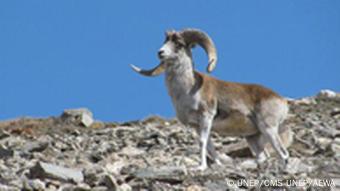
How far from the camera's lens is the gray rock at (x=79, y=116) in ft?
112

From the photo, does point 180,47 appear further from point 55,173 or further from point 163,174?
point 55,173

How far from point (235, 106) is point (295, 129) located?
7746 mm

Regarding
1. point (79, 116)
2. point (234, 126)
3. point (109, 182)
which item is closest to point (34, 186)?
point (109, 182)

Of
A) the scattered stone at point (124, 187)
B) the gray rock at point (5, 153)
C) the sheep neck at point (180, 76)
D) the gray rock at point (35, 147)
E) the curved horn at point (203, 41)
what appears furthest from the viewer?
the gray rock at point (35, 147)

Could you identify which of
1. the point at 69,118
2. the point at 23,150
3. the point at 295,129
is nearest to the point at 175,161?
the point at 23,150

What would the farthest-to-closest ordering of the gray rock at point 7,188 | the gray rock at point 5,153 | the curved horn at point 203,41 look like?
the gray rock at point 5,153 → the curved horn at point 203,41 → the gray rock at point 7,188

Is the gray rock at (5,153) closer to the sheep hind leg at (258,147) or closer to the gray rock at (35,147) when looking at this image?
the gray rock at (35,147)

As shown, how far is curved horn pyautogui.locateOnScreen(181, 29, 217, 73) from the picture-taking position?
74.5 ft

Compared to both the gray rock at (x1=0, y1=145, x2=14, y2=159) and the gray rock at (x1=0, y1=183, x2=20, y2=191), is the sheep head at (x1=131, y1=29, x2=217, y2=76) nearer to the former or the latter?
the gray rock at (x1=0, y1=145, x2=14, y2=159)

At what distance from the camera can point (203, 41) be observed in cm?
2295

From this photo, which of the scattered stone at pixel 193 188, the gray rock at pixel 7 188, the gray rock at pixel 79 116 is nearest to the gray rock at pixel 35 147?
the gray rock at pixel 79 116

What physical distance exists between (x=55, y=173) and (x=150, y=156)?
6.66m

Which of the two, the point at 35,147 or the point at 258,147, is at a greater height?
the point at 35,147

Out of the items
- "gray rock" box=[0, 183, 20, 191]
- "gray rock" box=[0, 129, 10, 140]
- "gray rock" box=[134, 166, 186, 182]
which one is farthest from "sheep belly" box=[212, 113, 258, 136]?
"gray rock" box=[0, 129, 10, 140]
